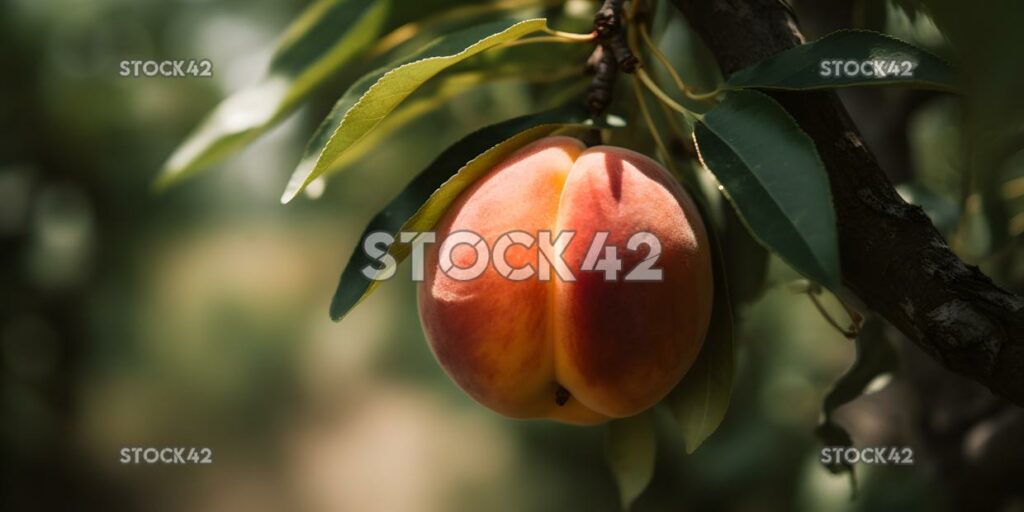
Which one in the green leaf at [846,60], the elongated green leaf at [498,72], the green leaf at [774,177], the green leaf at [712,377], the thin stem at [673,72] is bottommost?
the green leaf at [712,377]

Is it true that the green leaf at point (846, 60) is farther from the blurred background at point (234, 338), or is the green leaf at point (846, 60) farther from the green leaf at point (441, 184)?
the blurred background at point (234, 338)

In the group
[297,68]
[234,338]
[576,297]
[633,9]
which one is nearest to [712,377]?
[576,297]

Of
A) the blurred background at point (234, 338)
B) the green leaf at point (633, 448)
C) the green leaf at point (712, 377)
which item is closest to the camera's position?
the green leaf at point (712, 377)

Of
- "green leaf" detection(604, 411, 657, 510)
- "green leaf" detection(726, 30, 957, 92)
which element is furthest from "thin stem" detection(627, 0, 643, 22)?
"green leaf" detection(604, 411, 657, 510)

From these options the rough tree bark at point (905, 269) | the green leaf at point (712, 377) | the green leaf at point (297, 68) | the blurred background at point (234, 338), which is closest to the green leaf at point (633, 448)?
the green leaf at point (712, 377)

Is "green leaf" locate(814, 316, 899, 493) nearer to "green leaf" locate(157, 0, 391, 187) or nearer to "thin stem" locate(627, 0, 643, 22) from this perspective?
"thin stem" locate(627, 0, 643, 22)

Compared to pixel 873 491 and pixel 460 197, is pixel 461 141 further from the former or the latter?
pixel 873 491

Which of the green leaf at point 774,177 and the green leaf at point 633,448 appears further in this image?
the green leaf at point 633,448
